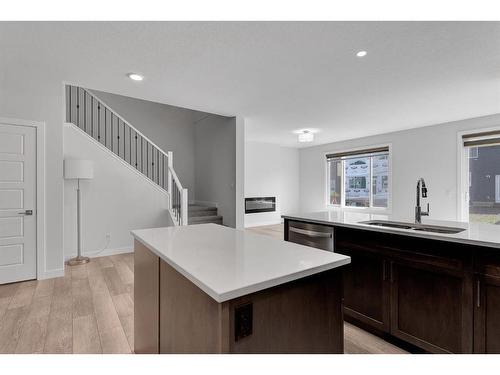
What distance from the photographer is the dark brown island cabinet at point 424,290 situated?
5.02ft

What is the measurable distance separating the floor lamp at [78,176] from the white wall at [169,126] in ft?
8.68

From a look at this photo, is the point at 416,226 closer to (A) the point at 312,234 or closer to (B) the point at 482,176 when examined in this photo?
(A) the point at 312,234

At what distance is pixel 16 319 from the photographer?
229cm

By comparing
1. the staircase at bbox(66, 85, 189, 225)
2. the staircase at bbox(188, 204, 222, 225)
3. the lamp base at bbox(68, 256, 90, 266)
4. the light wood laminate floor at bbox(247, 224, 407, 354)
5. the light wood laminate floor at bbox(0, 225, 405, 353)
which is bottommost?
the light wood laminate floor at bbox(247, 224, 407, 354)

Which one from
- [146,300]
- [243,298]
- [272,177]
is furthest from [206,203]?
[243,298]

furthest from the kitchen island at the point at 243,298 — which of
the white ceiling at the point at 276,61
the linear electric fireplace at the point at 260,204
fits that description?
the linear electric fireplace at the point at 260,204

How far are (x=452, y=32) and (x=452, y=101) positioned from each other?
7.24 feet

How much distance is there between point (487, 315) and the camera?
5.01 ft

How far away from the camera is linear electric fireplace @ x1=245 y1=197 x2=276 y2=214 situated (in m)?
7.28

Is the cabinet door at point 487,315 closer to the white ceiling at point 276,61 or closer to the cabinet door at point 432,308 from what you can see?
the cabinet door at point 432,308

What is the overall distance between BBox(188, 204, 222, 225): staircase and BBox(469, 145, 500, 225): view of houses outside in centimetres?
477

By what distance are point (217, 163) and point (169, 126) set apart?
195cm

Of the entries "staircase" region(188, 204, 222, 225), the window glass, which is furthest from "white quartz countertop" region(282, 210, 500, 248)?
the window glass

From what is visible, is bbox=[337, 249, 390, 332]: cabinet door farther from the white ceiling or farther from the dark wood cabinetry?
the white ceiling
